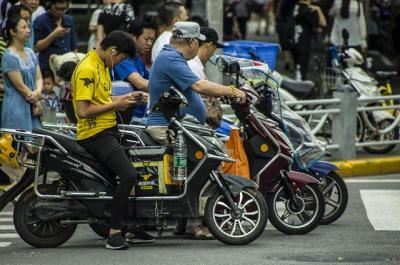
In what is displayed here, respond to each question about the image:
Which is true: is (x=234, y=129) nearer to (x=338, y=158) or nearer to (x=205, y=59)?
(x=205, y=59)

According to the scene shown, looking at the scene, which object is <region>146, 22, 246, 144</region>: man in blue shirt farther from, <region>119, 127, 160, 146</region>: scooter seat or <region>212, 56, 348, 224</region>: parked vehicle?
<region>212, 56, 348, 224</region>: parked vehicle

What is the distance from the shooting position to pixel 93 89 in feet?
36.1

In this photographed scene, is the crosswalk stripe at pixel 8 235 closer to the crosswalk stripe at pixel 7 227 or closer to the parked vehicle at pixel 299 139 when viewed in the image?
the crosswalk stripe at pixel 7 227

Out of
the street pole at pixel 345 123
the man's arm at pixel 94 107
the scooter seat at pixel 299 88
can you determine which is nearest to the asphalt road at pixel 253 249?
the man's arm at pixel 94 107

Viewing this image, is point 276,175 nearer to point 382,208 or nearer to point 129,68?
point 129,68

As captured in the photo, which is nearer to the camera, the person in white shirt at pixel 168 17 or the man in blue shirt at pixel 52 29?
the person in white shirt at pixel 168 17

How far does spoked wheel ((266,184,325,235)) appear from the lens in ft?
39.2

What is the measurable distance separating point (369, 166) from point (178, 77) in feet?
19.1

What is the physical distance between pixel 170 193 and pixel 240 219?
2.02 feet

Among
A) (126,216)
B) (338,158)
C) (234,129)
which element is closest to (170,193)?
(126,216)

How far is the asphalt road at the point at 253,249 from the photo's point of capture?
10.6 metres

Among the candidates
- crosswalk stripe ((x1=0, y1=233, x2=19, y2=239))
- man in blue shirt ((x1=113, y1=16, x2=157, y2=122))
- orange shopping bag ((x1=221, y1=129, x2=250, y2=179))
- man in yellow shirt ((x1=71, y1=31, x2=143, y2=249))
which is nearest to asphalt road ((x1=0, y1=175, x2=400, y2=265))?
crosswalk stripe ((x1=0, y1=233, x2=19, y2=239))

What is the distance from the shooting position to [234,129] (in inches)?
476

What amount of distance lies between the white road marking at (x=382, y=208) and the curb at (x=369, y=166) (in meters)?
1.33
